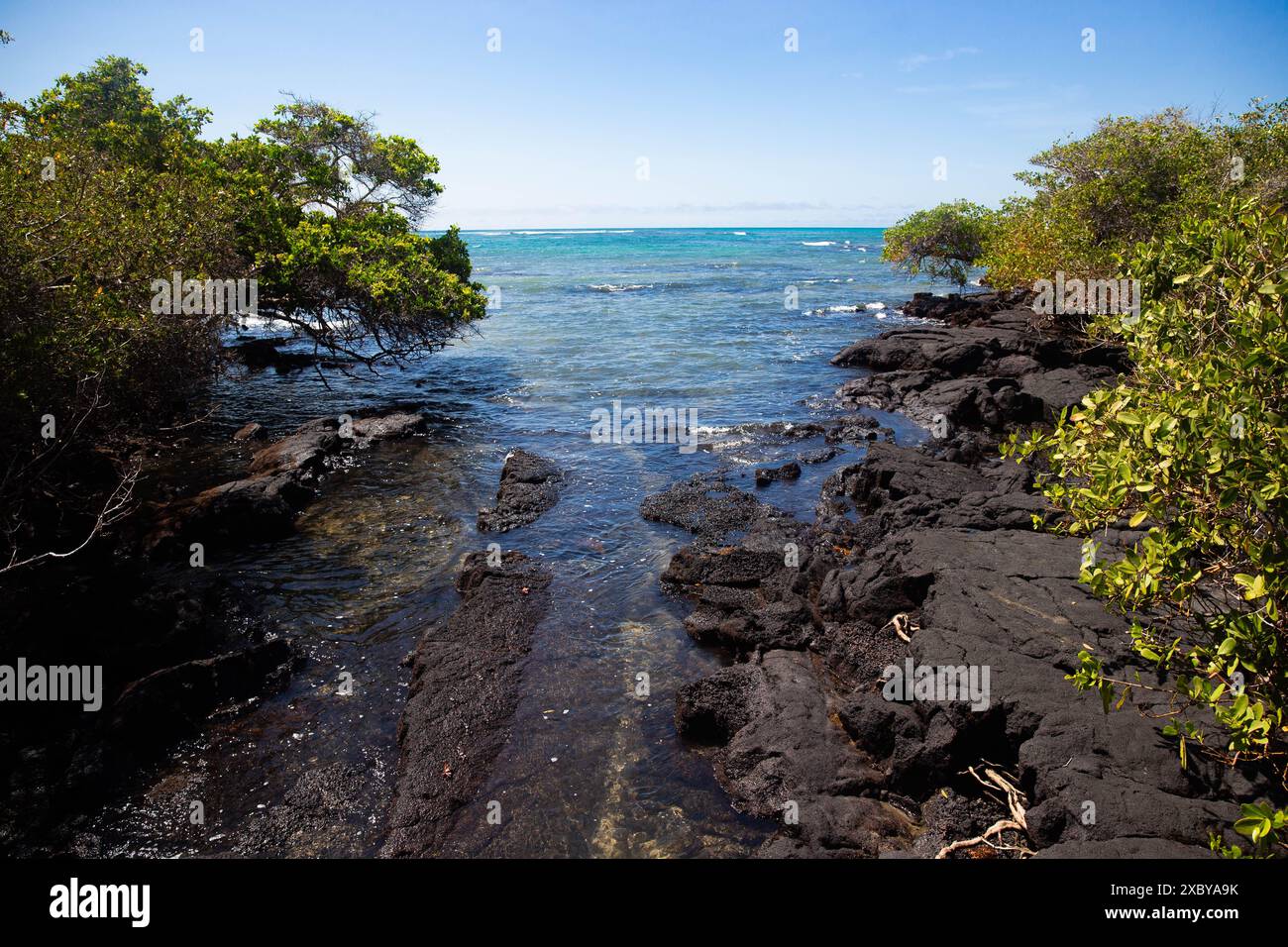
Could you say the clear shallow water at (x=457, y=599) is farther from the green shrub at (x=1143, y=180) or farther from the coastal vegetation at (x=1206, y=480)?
the green shrub at (x=1143, y=180)

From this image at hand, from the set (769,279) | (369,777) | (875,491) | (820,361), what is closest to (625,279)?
(769,279)

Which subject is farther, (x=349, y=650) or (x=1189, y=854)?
(x=349, y=650)

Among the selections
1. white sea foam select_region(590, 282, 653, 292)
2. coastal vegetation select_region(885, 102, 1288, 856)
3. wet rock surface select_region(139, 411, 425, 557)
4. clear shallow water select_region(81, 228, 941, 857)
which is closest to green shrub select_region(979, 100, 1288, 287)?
clear shallow water select_region(81, 228, 941, 857)

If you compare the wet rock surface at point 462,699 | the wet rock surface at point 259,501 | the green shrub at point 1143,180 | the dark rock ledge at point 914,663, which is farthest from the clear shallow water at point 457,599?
the green shrub at point 1143,180

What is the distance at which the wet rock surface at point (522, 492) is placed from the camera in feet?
48.3

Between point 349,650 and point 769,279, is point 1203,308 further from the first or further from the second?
point 769,279

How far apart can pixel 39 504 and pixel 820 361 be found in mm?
28628

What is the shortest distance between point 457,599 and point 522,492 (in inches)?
183

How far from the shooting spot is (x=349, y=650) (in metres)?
10.2

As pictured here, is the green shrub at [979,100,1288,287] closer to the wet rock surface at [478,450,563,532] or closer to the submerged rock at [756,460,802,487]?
the submerged rock at [756,460,802,487]

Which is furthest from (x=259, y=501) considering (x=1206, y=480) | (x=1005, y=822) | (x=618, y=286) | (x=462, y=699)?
(x=618, y=286)

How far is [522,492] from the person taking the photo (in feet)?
52.4

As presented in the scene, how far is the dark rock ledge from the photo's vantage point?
5.93 meters

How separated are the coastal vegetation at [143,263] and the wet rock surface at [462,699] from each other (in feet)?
14.8
